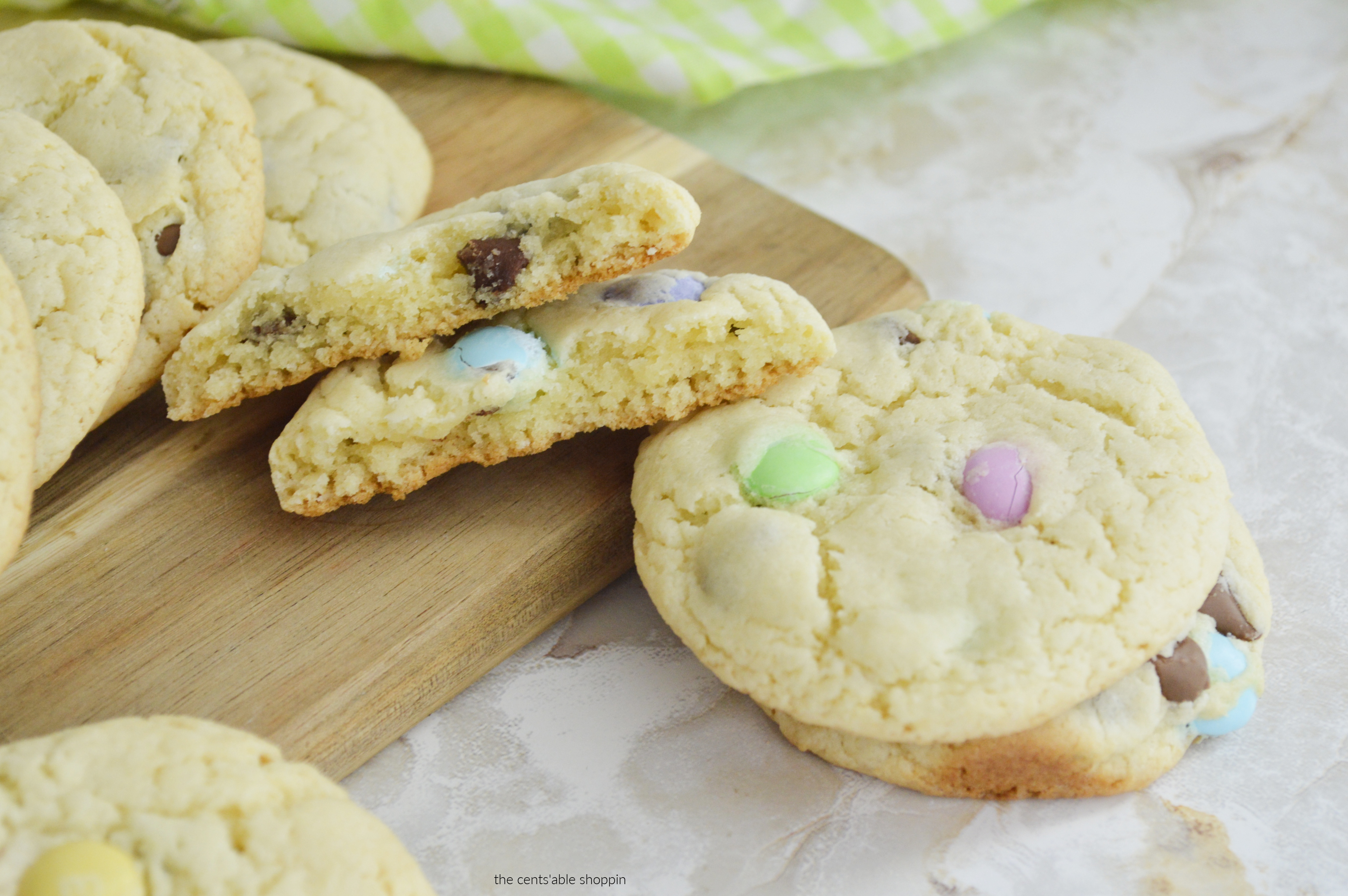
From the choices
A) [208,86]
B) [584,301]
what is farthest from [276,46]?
[584,301]

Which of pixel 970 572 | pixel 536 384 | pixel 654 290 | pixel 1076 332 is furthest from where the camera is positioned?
pixel 1076 332

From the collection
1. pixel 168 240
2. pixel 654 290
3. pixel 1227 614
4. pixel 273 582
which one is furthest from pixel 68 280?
pixel 1227 614

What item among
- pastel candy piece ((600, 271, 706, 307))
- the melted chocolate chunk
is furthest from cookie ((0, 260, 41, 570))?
pastel candy piece ((600, 271, 706, 307))

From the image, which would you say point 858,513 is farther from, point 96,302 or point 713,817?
point 96,302

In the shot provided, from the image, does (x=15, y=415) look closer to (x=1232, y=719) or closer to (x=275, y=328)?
(x=275, y=328)

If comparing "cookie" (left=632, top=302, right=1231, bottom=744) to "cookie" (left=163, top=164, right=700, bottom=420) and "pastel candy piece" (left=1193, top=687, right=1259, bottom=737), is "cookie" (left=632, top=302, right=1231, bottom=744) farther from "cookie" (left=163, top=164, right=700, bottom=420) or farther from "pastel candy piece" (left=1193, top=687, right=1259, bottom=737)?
"cookie" (left=163, top=164, right=700, bottom=420)
